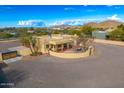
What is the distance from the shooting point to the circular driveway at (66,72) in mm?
7535

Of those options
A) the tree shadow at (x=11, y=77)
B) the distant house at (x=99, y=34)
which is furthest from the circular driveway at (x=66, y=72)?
the distant house at (x=99, y=34)

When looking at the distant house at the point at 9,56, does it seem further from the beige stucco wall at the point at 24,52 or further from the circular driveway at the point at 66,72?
the circular driveway at the point at 66,72

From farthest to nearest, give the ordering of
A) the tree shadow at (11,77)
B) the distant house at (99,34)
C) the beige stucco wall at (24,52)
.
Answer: the distant house at (99,34) < the beige stucco wall at (24,52) < the tree shadow at (11,77)

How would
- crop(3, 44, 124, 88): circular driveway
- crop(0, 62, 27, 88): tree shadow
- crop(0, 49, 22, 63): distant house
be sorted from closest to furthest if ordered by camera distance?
crop(0, 62, 27, 88): tree shadow → crop(3, 44, 124, 88): circular driveway → crop(0, 49, 22, 63): distant house

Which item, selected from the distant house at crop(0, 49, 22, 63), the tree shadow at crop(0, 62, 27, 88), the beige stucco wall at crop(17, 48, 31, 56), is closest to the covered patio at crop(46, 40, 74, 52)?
the beige stucco wall at crop(17, 48, 31, 56)

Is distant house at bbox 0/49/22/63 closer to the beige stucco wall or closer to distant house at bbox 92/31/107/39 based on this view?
the beige stucco wall

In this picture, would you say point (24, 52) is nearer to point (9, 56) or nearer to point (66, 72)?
point (9, 56)

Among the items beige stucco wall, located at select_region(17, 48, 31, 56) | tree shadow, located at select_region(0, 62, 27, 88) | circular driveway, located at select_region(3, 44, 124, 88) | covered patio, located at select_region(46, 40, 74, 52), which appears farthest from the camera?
covered patio, located at select_region(46, 40, 74, 52)

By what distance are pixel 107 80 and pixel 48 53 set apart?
6.78m

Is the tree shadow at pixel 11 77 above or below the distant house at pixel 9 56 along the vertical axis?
below

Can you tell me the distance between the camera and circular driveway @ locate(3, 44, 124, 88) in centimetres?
754

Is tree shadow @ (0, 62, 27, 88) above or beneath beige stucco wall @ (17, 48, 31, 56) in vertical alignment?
beneath

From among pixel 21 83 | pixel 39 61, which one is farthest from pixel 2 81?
pixel 39 61
